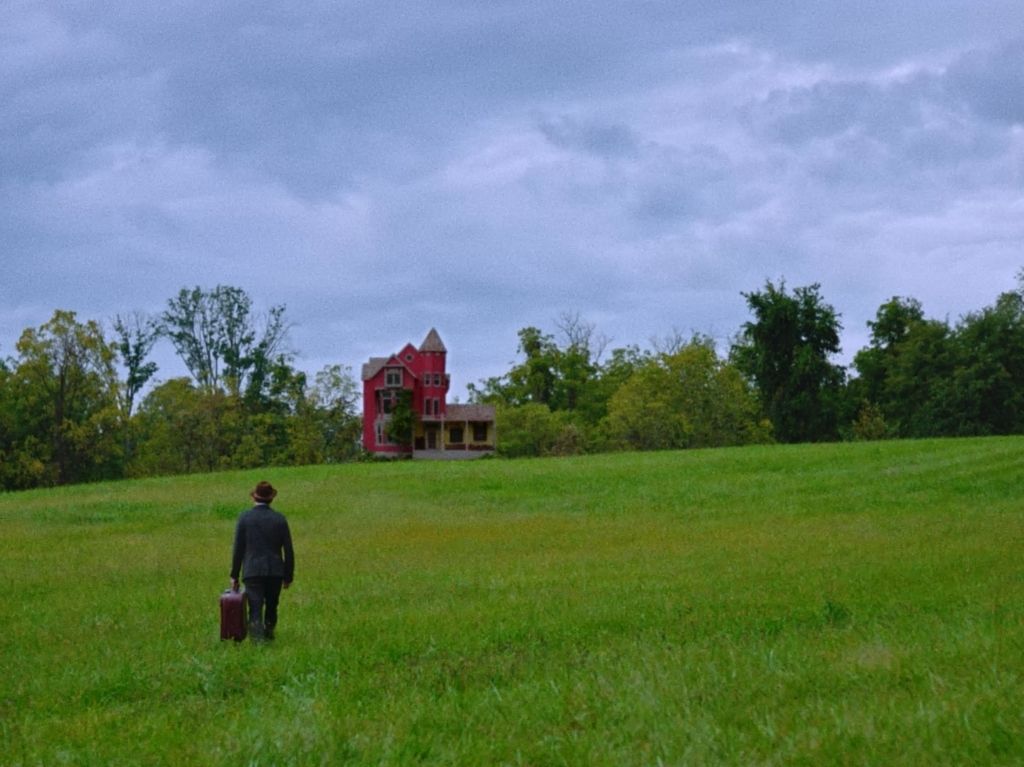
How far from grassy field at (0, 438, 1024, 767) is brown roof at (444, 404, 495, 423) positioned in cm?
5216

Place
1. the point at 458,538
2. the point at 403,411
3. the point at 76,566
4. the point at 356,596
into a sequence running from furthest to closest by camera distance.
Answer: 1. the point at 403,411
2. the point at 458,538
3. the point at 76,566
4. the point at 356,596

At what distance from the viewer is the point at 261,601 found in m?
14.1

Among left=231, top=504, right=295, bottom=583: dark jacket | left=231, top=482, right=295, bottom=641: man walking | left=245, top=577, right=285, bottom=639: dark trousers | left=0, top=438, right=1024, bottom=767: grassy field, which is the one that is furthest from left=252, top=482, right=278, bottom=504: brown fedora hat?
left=0, top=438, right=1024, bottom=767: grassy field

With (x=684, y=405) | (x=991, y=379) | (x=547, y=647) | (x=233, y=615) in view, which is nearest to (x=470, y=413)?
(x=684, y=405)

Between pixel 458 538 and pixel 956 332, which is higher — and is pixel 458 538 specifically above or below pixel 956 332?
below

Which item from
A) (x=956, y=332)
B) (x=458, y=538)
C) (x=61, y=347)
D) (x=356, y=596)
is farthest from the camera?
(x=956, y=332)

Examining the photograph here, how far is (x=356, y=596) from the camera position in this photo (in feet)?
59.1

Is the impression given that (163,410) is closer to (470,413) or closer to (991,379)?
(470,413)

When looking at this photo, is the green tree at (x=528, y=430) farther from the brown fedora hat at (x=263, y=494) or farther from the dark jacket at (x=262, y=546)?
the dark jacket at (x=262, y=546)

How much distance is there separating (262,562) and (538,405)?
78.5m

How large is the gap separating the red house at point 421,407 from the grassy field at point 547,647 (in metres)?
50.9

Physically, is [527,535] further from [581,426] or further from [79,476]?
[581,426]

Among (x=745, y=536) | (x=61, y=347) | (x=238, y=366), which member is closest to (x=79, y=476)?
(x=61, y=347)

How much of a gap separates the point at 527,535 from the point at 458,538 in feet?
5.65
